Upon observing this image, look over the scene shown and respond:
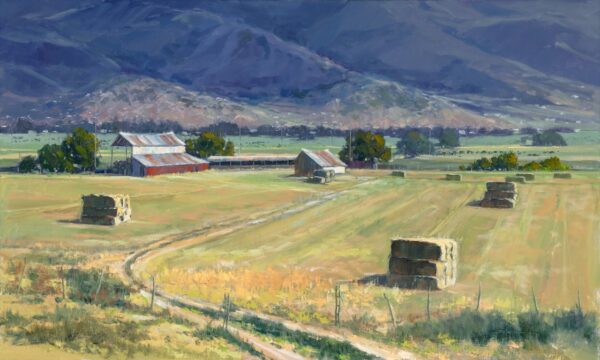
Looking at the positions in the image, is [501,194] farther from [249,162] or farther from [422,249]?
[249,162]

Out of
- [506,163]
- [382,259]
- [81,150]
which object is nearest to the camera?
[382,259]

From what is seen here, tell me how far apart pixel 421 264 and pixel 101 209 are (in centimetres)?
3191

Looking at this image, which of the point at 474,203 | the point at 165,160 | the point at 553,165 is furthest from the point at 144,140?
the point at 474,203

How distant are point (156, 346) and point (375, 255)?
26.0 m

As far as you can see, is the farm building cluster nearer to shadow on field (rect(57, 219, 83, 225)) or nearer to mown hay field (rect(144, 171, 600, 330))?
mown hay field (rect(144, 171, 600, 330))

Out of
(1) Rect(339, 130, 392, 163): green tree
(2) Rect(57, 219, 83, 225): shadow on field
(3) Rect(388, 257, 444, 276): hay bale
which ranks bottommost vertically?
(2) Rect(57, 219, 83, 225): shadow on field

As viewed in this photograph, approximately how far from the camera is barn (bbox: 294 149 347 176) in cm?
13300

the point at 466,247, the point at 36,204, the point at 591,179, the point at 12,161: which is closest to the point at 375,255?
the point at 466,247

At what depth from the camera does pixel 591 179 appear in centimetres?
12238

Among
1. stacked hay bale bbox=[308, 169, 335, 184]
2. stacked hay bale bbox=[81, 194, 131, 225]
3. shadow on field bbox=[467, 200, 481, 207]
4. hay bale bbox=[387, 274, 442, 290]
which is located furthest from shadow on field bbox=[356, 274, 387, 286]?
stacked hay bale bbox=[308, 169, 335, 184]

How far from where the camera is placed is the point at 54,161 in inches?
5226

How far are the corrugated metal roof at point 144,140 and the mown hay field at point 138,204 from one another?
10.1 m

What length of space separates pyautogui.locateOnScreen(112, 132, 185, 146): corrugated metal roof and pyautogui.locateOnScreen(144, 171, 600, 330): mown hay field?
57.0 m

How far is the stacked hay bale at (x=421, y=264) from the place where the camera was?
128ft
